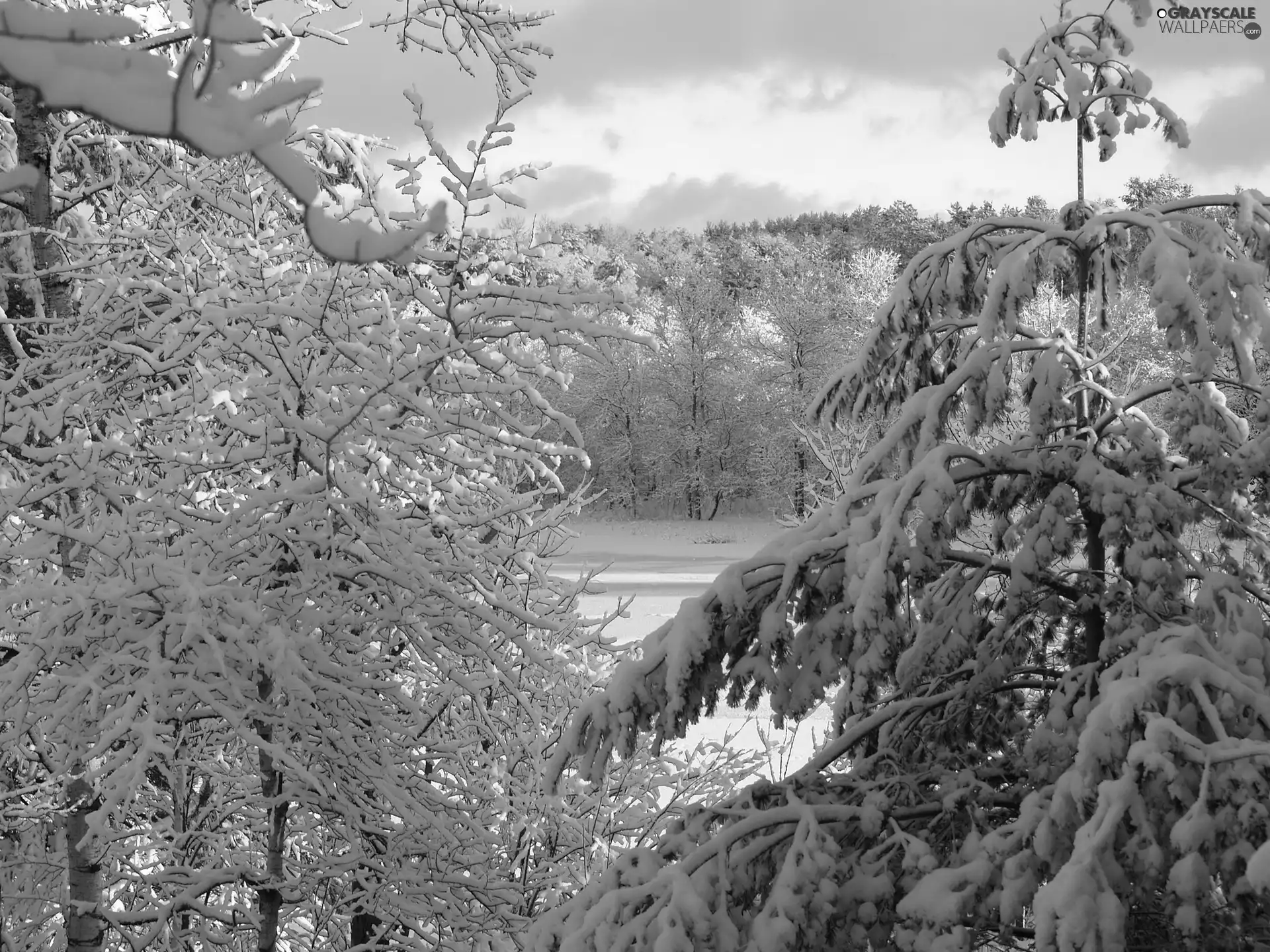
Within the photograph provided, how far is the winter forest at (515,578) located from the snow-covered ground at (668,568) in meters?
4.47

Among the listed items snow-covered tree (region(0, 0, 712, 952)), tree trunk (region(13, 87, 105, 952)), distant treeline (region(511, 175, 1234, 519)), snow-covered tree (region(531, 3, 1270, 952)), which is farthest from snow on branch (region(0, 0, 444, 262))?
distant treeline (region(511, 175, 1234, 519))

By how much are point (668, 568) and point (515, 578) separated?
83.5 ft

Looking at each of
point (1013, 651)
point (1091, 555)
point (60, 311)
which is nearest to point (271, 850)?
point (60, 311)

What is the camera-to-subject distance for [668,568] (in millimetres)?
31094

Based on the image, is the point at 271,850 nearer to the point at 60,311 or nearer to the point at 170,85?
the point at 60,311

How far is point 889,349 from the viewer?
4.08 metres

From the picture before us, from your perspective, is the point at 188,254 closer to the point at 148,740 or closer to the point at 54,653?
the point at 54,653

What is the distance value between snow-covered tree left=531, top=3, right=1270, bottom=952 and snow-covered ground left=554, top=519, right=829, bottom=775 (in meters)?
5.53

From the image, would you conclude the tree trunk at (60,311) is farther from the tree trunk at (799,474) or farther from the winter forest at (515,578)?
the tree trunk at (799,474)

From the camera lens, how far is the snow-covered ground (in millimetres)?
Result: 15227

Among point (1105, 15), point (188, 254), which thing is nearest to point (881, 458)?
point (1105, 15)

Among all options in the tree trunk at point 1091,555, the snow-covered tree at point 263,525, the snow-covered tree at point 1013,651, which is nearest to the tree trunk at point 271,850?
the snow-covered tree at point 263,525

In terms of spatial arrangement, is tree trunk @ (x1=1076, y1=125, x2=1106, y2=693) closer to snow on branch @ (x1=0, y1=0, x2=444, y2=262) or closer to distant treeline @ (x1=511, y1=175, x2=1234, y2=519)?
snow on branch @ (x1=0, y1=0, x2=444, y2=262)

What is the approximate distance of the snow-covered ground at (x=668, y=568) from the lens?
15.2 m
